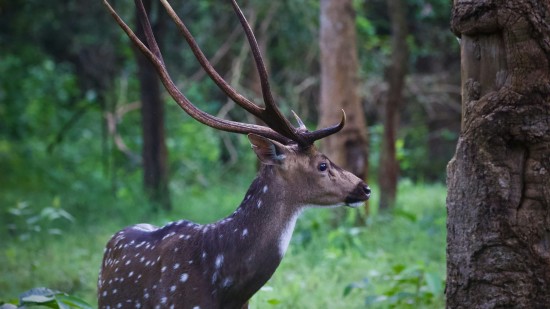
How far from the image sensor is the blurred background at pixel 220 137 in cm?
725

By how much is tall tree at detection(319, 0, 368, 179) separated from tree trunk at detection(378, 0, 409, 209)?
0.76 m

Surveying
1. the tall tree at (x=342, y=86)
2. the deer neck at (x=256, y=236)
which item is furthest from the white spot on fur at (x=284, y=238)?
the tall tree at (x=342, y=86)

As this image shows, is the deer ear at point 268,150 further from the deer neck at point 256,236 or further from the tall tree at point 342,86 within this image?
the tall tree at point 342,86

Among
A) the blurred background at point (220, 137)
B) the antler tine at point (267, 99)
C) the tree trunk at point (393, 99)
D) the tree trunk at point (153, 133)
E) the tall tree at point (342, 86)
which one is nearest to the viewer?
the antler tine at point (267, 99)

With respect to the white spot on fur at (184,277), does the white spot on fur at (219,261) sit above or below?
above

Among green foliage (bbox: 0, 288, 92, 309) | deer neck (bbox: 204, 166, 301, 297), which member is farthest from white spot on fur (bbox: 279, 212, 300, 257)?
green foliage (bbox: 0, 288, 92, 309)

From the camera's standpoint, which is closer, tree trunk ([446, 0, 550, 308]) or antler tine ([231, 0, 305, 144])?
tree trunk ([446, 0, 550, 308])

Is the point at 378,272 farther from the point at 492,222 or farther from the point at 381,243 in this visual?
the point at 492,222

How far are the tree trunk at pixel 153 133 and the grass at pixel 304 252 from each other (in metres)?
0.31

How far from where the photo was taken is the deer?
4113 mm

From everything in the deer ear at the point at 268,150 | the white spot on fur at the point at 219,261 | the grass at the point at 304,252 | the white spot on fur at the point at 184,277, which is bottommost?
the grass at the point at 304,252

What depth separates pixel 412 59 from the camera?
599 inches

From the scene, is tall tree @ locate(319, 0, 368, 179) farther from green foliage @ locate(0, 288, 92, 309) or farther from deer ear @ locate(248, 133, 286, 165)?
deer ear @ locate(248, 133, 286, 165)

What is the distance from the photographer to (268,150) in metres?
4.19
